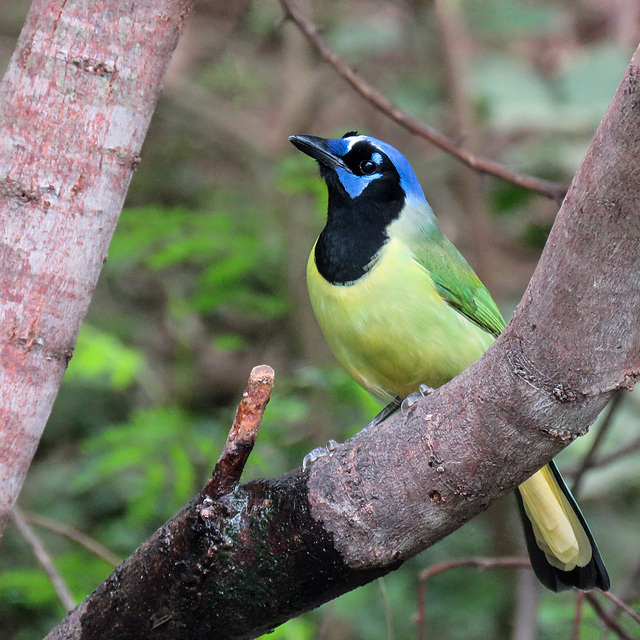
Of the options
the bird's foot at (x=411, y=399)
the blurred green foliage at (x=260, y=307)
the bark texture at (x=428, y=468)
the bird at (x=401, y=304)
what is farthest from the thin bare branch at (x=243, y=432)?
the blurred green foliage at (x=260, y=307)

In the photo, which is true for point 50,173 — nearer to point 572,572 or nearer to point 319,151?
point 319,151

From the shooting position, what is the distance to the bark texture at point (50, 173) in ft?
5.89

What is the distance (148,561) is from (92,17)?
118 centimetres

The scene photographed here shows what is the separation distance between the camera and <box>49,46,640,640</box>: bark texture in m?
1.38

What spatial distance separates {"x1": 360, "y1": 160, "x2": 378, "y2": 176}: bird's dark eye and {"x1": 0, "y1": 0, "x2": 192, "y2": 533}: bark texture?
1.21 metres

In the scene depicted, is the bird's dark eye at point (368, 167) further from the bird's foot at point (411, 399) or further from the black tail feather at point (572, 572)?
the black tail feather at point (572, 572)

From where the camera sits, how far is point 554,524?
2373 mm

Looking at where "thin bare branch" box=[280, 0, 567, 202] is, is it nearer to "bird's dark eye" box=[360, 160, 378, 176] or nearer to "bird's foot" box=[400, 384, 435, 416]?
"bird's dark eye" box=[360, 160, 378, 176]

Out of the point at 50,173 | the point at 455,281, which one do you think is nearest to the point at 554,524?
the point at 455,281

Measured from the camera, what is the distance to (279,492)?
1.76 metres

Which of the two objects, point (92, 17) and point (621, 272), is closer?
point (621, 272)

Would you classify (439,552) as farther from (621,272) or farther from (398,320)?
(621,272)

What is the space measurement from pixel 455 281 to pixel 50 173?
142 cm

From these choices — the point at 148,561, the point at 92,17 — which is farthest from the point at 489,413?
the point at 92,17
